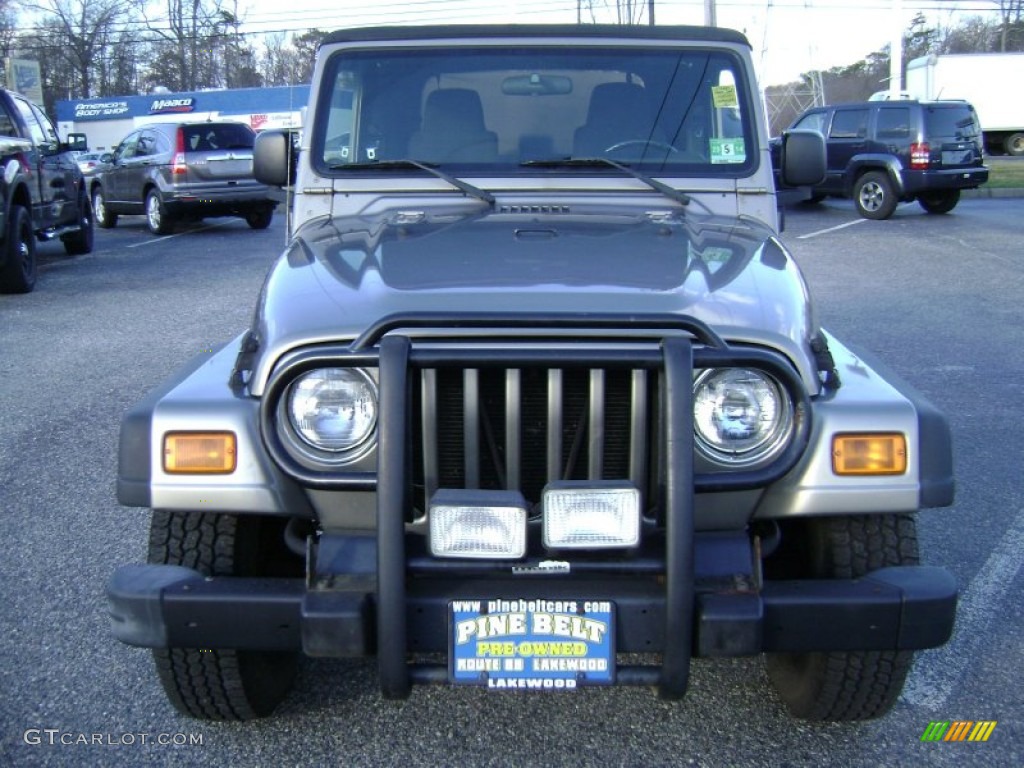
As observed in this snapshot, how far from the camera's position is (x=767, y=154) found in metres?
3.94

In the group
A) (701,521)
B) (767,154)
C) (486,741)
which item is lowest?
(486,741)

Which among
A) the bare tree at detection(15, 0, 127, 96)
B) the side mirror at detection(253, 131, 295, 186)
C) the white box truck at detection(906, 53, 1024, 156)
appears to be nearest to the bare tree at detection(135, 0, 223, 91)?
the bare tree at detection(15, 0, 127, 96)

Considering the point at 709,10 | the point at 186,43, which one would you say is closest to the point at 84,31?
the point at 186,43

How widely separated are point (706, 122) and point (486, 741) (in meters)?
2.22

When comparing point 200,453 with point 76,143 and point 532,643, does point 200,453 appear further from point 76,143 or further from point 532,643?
point 76,143

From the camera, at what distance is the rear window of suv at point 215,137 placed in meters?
17.0

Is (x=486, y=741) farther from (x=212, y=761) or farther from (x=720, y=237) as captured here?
(x=720, y=237)

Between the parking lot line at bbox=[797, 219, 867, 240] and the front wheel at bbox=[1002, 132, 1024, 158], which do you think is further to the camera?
the front wheel at bbox=[1002, 132, 1024, 158]

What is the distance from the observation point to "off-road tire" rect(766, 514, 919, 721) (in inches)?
104

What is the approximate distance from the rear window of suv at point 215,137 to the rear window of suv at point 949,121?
1047cm

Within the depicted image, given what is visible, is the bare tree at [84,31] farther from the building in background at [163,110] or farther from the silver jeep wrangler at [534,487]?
the silver jeep wrangler at [534,487]

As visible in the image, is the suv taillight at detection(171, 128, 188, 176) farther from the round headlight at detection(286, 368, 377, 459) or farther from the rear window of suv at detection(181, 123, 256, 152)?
the round headlight at detection(286, 368, 377, 459)

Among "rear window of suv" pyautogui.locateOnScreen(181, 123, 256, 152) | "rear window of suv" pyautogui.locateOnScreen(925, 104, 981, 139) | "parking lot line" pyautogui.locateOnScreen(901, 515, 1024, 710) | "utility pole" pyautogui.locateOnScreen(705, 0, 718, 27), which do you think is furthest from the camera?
"utility pole" pyautogui.locateOnScreen(705, 0, 718, 27)

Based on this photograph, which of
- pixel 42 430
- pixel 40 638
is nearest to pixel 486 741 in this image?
pixel 40 638
